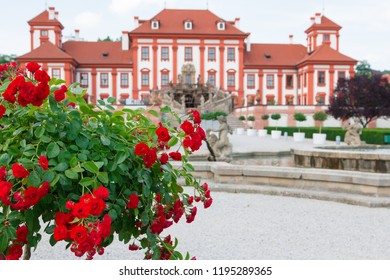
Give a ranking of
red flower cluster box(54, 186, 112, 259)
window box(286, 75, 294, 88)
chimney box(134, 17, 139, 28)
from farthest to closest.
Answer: chimney box(134, 17, 139, 28) < window box(286, 75, 294, 88) < red flower cluster box(54, 186, 112, 259)

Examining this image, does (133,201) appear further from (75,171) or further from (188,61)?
(188,61)

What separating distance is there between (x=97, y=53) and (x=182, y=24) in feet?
32.1

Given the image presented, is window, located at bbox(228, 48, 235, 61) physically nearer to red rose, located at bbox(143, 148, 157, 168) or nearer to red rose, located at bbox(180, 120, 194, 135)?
red rose, located at bbox(180, 120, 194, 135)

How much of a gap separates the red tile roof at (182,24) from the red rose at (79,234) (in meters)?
49.8

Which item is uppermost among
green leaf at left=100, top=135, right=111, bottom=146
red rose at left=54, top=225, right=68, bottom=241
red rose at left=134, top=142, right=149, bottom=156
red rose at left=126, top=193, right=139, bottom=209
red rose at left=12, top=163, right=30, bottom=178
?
green leaf at left=100, top=135, right=111, bottom=146

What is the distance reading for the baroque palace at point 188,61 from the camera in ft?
165

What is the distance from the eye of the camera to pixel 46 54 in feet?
162

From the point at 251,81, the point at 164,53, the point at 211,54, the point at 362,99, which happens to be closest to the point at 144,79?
the point at 164,53

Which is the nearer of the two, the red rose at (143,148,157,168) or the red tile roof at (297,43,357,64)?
the red rose at (143,148,157,168)

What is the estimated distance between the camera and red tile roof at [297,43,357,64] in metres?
49.9

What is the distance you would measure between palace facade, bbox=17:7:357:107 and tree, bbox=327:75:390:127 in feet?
52.5

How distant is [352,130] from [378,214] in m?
9.18

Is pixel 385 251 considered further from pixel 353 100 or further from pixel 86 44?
pixel 86 44

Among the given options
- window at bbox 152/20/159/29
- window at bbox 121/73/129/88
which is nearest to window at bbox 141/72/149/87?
window at bbox 121/73/129/88
